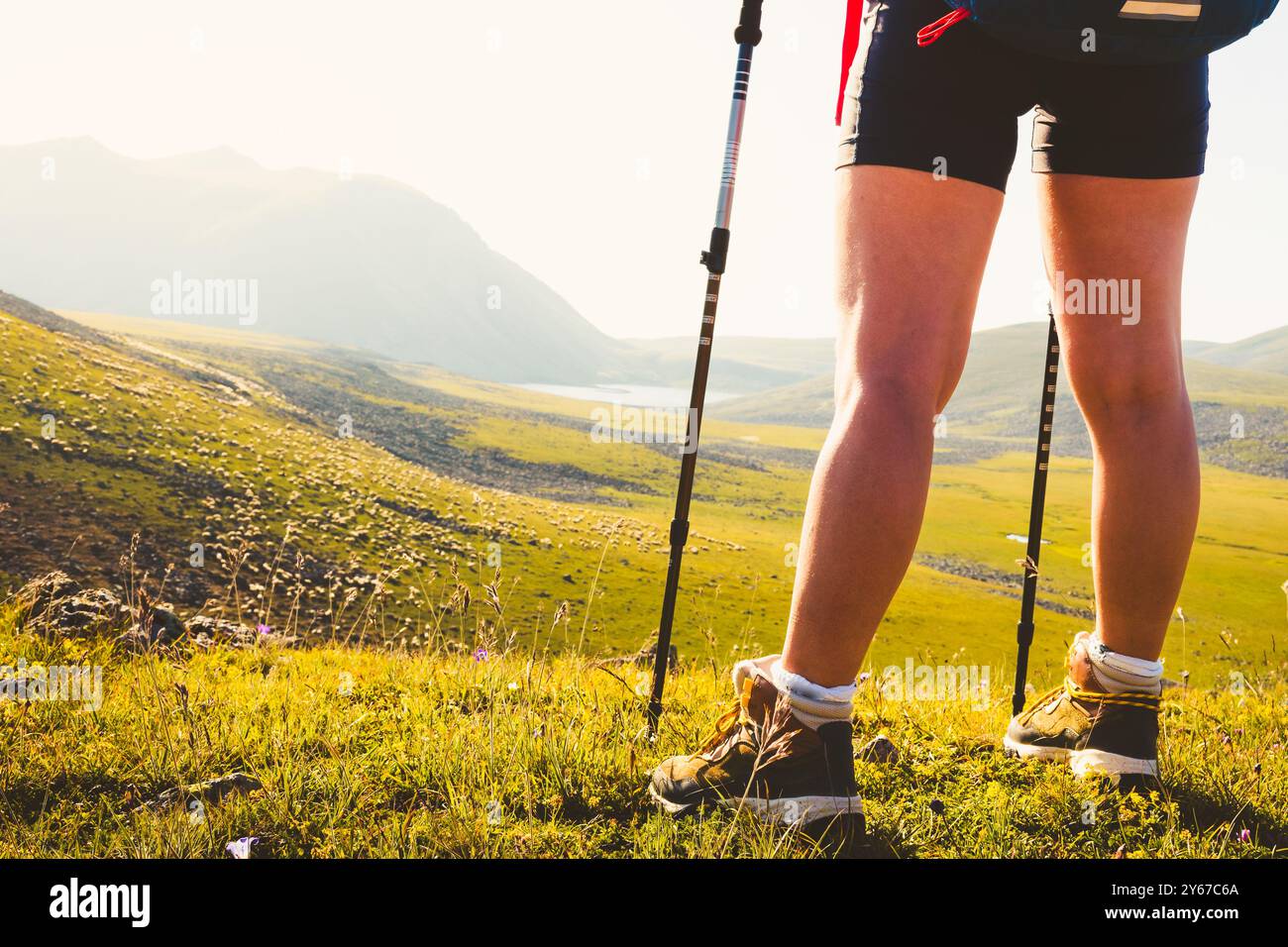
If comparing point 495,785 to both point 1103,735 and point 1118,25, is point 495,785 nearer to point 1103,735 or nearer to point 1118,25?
point 1103,735

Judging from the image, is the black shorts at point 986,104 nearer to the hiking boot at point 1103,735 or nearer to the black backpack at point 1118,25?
the black backpack at point 1118,25

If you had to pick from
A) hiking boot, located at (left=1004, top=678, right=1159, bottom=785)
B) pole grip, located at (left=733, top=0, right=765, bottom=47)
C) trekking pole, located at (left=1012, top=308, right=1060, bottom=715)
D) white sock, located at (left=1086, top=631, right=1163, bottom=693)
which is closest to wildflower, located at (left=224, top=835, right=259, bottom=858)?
hiking boot, located at (left=1004, top=678, right=1159, bottom=785)

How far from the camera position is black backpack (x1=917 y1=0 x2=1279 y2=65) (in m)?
1.89

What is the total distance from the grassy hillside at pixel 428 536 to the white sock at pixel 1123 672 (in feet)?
5.08

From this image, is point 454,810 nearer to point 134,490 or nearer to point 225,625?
point 225,625

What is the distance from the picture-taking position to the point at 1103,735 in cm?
269

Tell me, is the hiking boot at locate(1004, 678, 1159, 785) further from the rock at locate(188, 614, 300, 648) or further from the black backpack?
the rock at locate(188, 614, 300, 648)

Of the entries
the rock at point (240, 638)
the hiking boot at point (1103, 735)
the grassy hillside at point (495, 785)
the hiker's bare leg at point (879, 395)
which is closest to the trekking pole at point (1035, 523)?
the grassy hillside at point (495, 785)

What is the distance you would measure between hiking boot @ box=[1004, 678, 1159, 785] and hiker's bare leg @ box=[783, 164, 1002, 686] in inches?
43.1

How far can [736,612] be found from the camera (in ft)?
121

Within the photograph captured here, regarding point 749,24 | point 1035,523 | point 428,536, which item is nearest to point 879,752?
point 1035,523

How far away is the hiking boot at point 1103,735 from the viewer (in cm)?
263
